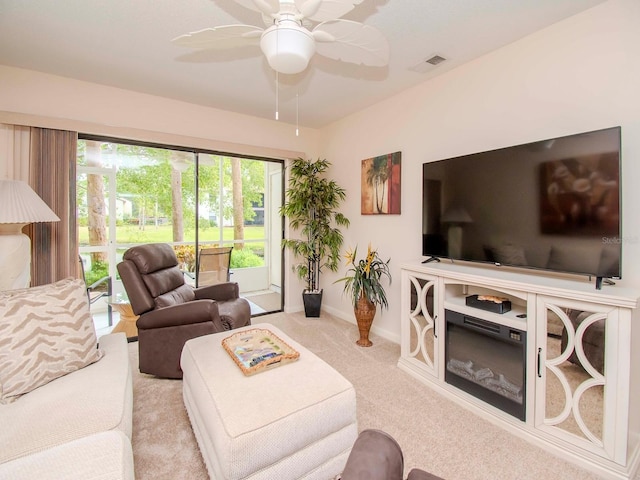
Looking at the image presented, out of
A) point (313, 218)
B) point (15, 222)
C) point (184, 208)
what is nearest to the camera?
point (15, 222)

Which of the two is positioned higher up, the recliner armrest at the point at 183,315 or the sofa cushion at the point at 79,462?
the recliner armrest at the point at 183,315

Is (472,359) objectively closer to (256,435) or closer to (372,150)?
(256,435)

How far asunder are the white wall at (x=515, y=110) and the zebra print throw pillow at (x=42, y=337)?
2.65 metres

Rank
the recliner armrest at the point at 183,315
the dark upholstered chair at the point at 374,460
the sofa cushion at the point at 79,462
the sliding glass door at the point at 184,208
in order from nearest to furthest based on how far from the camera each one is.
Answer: the dark upholstered chair at the point at 374,460
the sofa cushion at the point at 79,462
the recliner armrest at the point at 183,315
the sliding glass door at the point at 184,208

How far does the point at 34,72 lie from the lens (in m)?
2.67

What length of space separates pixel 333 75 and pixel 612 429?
3006mm

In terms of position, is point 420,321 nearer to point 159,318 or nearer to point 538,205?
point 538,205

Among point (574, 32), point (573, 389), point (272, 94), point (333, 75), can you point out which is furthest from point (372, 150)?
point (573, 389)

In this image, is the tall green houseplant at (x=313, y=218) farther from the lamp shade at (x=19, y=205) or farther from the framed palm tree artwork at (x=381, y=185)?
the lamp shade at (x=19, y=205)

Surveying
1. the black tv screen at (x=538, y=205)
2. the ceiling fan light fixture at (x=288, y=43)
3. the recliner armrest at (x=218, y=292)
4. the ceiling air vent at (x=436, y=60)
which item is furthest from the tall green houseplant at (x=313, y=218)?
the ceiling fan light fixture at (x=288, y=43)

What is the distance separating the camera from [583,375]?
1.57m

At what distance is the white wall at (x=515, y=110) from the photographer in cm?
174

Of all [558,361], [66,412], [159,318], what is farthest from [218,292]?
[558,361]

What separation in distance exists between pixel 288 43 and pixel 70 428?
70.1 inches
